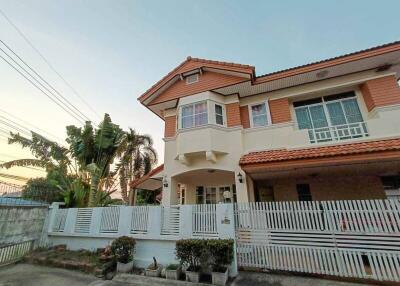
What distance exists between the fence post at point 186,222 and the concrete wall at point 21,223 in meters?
8.13

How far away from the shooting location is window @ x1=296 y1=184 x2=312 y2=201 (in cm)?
1007

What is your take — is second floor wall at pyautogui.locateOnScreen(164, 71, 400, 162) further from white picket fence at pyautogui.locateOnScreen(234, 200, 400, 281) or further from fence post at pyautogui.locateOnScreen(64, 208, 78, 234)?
fence post at pyautogui.locateOnScreen(64, 208, 78, 234)

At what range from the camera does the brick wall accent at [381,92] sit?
28.9 ft

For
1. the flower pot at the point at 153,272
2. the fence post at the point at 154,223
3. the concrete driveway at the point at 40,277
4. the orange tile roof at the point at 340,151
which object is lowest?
the concrete driveway at the point at 40,277

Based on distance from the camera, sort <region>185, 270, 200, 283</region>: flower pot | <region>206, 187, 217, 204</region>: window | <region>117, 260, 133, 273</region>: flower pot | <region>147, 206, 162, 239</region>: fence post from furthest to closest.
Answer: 1. <region>206, 187, 217, 204</region>: window
2. <region>147, 206, 162, 239</region>: fence post
3. <region>117, 260, 133, 273</region>: flower pot
4. <region>185, 270, 200, 283</region>: flower pot

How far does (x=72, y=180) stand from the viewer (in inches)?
533

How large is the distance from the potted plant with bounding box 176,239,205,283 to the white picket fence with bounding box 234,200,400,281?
5.16 feet

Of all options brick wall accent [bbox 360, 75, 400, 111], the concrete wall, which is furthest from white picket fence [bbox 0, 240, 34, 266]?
brick wall accent [bbox 360, 75, 400, 111]

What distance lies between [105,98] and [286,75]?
11.1 metres

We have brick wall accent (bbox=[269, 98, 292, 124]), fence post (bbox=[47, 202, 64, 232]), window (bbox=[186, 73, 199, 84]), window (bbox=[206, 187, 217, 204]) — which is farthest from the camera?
window (bbox=[206, 187, 217, 204])

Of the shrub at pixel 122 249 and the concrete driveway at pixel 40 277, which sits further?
the shrub at pixel 122 249

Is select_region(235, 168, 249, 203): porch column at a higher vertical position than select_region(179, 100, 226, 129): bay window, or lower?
lower

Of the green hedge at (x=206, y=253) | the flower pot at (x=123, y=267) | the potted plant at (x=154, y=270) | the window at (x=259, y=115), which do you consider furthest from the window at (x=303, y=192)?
the flower pot at (x=123, y=267)

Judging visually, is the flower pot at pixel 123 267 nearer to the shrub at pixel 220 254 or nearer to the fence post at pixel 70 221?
the shrub at pixel 220 254
